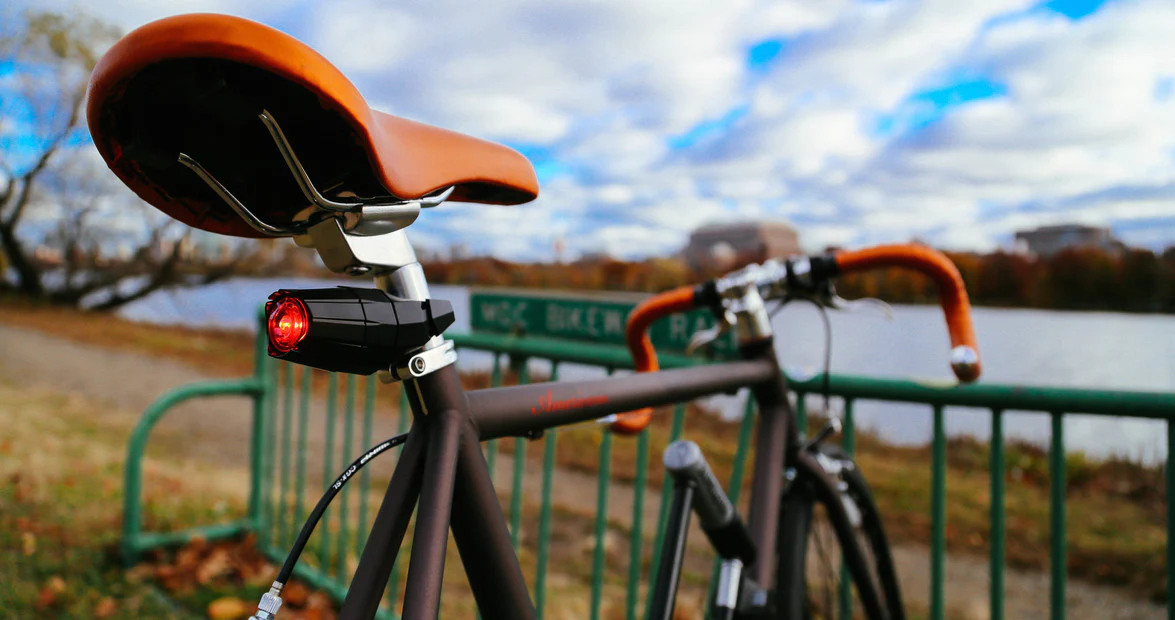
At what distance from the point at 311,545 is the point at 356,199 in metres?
2.97

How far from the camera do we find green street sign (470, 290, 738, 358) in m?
1.96

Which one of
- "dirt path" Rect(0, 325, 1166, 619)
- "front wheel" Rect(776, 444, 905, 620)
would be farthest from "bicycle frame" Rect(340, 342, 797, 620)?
"dirt path" Rect(0, 325, 1166, 619)

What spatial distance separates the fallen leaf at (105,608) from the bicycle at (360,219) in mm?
2479

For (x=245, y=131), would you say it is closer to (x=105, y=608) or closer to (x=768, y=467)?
(x=768, y=467)

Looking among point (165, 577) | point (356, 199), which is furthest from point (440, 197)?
point (165, 577)

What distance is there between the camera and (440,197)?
92 centimetres

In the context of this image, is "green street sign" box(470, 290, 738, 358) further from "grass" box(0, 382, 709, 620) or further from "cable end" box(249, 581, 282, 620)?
"cable end" box(249, 581, 282, 620)

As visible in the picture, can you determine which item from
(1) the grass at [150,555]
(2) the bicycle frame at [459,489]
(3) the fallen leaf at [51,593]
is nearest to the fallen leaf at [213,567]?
(1) the grass at [150,555]

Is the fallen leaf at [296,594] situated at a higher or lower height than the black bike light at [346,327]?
lower

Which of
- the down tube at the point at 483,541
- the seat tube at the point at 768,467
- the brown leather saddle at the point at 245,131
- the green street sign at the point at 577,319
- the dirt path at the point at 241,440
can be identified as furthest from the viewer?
the dirt path at the point at 241,440

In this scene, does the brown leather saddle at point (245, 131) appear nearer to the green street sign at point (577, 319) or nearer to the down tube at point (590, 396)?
the down tube at point (590, 396)

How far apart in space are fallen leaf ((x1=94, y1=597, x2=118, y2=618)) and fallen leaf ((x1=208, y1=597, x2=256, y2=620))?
334 millimetres

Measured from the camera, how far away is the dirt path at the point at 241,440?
13.3 ft

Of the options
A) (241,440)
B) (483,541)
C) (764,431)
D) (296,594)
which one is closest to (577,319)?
(764,431)
